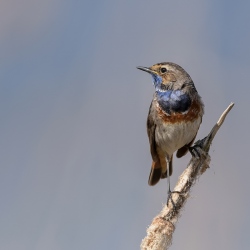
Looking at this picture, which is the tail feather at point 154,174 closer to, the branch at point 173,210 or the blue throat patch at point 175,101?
the blue throat patch at point 175,101

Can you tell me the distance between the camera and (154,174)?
5.39 m

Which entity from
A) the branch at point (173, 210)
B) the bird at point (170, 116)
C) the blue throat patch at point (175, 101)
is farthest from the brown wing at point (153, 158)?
the branch at point (173, 210)

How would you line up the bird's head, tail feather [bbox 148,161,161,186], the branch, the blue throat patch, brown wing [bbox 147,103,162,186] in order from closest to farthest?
the branch
the blue throat patch
the bird's head
brown wing [bbox 147,103,162,186]
tail feather [bbox 148,161,161,186]

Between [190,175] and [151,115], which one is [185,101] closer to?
[151,115]

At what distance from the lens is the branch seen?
286 cm

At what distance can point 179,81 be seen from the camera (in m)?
5.15

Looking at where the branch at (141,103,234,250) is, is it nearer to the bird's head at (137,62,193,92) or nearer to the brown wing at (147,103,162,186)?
the bird's head at (137,62,193,92)

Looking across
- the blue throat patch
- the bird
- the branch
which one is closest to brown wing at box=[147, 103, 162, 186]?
the bird

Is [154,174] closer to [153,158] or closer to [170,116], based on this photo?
[153,158]

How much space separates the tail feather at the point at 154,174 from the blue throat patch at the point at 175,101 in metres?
0.65

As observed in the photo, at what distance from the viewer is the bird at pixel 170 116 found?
498cm

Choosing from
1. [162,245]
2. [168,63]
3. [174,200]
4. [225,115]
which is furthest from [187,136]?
[162,245]

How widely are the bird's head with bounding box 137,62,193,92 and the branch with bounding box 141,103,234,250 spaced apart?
4.70 feet

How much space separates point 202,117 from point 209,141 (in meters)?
1.18
